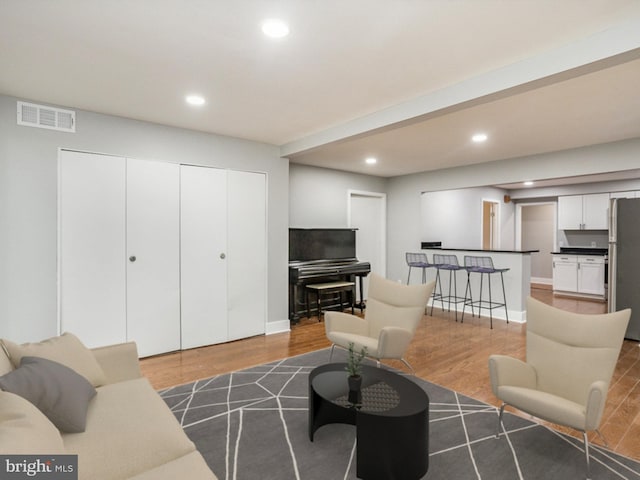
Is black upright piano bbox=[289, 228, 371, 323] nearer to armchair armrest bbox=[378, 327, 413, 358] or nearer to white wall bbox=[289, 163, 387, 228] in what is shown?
white wall bbox=[289, 163, 387, 228]

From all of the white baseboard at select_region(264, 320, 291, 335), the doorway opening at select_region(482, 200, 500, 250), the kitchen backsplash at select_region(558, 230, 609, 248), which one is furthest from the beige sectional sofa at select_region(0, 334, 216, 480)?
the kitchen backsplash at select_region(558, 230, 609, 248)

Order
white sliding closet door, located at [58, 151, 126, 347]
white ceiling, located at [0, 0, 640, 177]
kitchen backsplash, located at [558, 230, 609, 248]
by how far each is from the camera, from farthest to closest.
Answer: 1. kitchen backsplash, located at [558, 230, 609, 248]
2. white sliding closet door, located at [58, 151, 126, 347]
3. white ceiling, located at [0, 0, 640, 177]

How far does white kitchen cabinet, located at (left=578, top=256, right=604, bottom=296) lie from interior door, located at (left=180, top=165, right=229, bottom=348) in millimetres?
7254

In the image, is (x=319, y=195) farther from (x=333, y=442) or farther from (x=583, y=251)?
(x=583, y=251)

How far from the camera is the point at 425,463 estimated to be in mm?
1941

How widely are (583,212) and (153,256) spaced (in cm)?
832

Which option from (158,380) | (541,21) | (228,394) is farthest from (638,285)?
(158,380)

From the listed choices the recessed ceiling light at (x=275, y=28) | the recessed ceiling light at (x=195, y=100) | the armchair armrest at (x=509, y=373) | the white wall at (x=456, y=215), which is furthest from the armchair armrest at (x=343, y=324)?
the white wall at (x=456, y=215)

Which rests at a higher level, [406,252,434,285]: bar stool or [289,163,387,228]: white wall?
[289,163,387,228]: white wall

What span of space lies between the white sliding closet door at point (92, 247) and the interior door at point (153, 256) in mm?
97

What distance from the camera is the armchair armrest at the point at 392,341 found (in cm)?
310

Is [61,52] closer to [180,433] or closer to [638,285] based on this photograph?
[180,433]

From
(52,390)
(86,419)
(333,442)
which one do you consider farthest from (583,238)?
(52,390)

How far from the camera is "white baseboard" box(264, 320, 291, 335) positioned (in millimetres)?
4832
